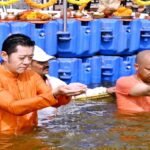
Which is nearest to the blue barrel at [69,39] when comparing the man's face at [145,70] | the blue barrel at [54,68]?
the blue barrel at [54,68]

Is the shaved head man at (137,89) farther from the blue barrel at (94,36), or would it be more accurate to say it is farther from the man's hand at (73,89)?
the blue barrel at (94,36)

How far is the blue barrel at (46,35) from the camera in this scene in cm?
738

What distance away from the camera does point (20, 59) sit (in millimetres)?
3809

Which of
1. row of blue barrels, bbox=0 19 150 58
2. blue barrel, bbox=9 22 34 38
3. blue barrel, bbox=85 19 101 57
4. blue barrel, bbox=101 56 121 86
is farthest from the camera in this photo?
blue barrel, bbox=101 56 121 86

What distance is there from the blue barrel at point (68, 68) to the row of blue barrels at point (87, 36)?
0.14 meters

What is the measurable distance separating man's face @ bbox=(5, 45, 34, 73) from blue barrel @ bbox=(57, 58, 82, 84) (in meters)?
3.81

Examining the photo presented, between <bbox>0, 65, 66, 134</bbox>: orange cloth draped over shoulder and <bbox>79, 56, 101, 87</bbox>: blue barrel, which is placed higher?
<bbox>0, 65, 66, 134</bbox>: orange cloth draped over shoulder

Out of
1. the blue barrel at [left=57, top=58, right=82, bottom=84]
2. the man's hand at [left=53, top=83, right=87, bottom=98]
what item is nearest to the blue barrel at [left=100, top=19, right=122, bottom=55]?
the blue barrel at [left=57, top=58, right=82, bottom=84]

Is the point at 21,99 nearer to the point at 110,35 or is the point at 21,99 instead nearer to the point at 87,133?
the point at 87,133

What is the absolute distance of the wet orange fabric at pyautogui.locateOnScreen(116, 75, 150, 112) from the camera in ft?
16.9

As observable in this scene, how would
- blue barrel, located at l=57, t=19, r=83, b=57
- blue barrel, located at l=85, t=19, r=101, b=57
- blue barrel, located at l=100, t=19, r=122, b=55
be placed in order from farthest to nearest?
1. blue barrel, located at l=100, t=19, r=122, b=55
2. blue barrel, located at l=85, t=19, r=101, b=57
3. blue barrel, located at l=57, t=19, r=83, b=57

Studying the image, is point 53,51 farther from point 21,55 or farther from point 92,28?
point 21,55

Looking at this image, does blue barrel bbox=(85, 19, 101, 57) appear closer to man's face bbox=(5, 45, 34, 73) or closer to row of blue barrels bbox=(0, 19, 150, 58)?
row of blue barrels bbox=(0, 19, 150, 58)

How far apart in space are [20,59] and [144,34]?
17.1 ft
